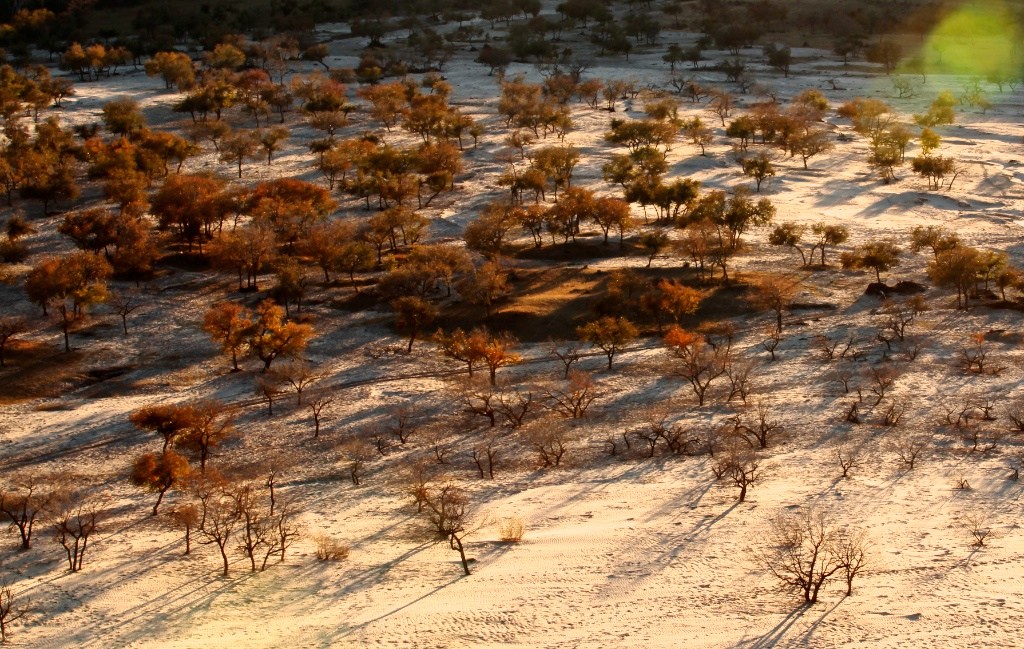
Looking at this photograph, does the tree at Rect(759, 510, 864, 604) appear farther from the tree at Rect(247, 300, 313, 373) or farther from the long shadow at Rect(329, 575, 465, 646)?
the tree at Rect(247, 300, 313, 373)

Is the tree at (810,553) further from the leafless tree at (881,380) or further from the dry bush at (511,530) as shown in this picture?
the leafless tree at (881,380)

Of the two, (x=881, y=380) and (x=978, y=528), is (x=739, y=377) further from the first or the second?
(x=978, y=528)

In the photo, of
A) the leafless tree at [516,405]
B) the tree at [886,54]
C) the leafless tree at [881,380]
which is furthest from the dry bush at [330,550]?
the tree at [886,54]

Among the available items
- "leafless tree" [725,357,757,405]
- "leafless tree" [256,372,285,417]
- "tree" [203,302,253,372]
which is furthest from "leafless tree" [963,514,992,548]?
"tree" [203,302,253,372]


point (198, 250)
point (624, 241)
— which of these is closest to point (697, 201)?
point (624, 241)

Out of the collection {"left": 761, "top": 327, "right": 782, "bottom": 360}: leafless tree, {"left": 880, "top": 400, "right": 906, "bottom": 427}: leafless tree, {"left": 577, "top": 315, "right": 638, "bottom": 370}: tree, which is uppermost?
{"left": 577, "top": 315, "right": 638, "bottom": 370}: tree

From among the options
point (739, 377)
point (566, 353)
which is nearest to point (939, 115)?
point (566, 353)
